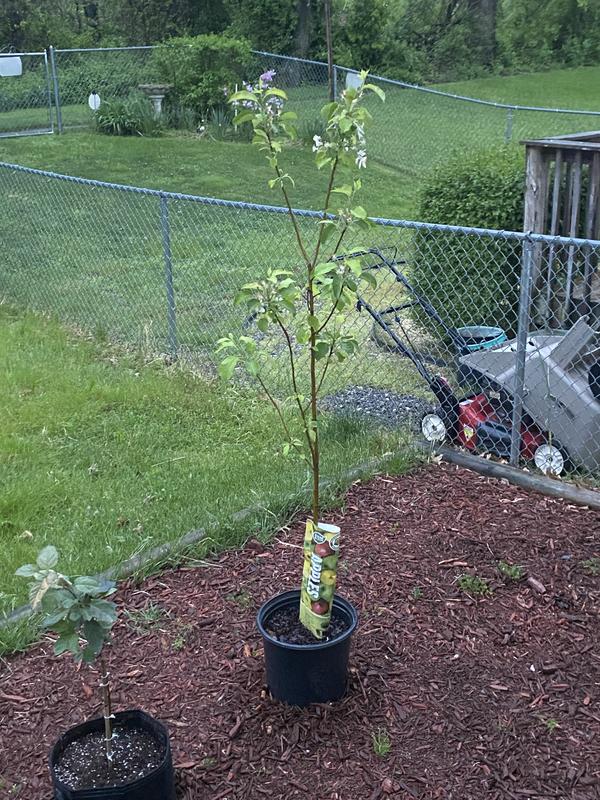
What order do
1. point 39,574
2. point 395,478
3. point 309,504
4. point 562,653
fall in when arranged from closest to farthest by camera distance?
point 39,574 < point 562,653 < point 309,504 < point 395,478

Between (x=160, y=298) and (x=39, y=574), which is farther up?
(x=39, y=574)

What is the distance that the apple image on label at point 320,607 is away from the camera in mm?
2910

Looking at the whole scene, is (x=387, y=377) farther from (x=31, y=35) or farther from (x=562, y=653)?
(x=31, y=35)

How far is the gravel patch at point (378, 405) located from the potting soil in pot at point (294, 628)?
7.46ft

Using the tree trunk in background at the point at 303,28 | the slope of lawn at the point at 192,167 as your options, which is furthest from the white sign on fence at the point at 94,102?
the tree trunk in background at the point at 303,28

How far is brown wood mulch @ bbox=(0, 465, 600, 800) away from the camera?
2734 millimetres

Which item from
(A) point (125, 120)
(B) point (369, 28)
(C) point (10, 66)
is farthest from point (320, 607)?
(B) point (369, 28)

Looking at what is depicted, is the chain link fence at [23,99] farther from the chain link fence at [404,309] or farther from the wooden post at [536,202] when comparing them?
the wooden post at [536,202]

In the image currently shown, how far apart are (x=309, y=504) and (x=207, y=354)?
267 cm

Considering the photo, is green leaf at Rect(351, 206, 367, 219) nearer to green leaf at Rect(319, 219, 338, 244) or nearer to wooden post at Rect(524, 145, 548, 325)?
green leaf at Rect(319, 219, 338, 244)

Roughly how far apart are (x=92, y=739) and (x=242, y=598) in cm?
107

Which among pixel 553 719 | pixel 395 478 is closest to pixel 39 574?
pixel 553 719

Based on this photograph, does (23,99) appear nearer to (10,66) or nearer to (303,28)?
(10,66)

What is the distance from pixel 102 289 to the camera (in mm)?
8359
